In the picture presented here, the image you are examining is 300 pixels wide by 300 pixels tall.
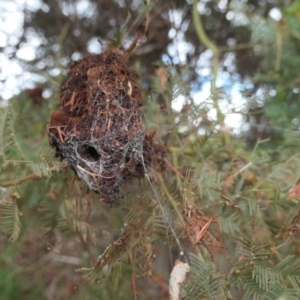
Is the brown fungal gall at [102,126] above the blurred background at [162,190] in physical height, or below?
above

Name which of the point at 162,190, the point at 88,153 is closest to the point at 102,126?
the point at 88,153

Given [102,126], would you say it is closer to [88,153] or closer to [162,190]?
[88,153]

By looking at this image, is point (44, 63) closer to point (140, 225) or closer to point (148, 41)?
point (148, 41)

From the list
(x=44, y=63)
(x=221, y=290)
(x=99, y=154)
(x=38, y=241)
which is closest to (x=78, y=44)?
(x=44, y=63)

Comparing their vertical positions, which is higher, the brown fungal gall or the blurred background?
the brown fungal gall

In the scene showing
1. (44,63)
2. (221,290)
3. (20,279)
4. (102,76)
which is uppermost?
(102,76)

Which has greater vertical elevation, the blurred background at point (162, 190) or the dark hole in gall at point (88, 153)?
the dark hole in gall at point (88, 153)
